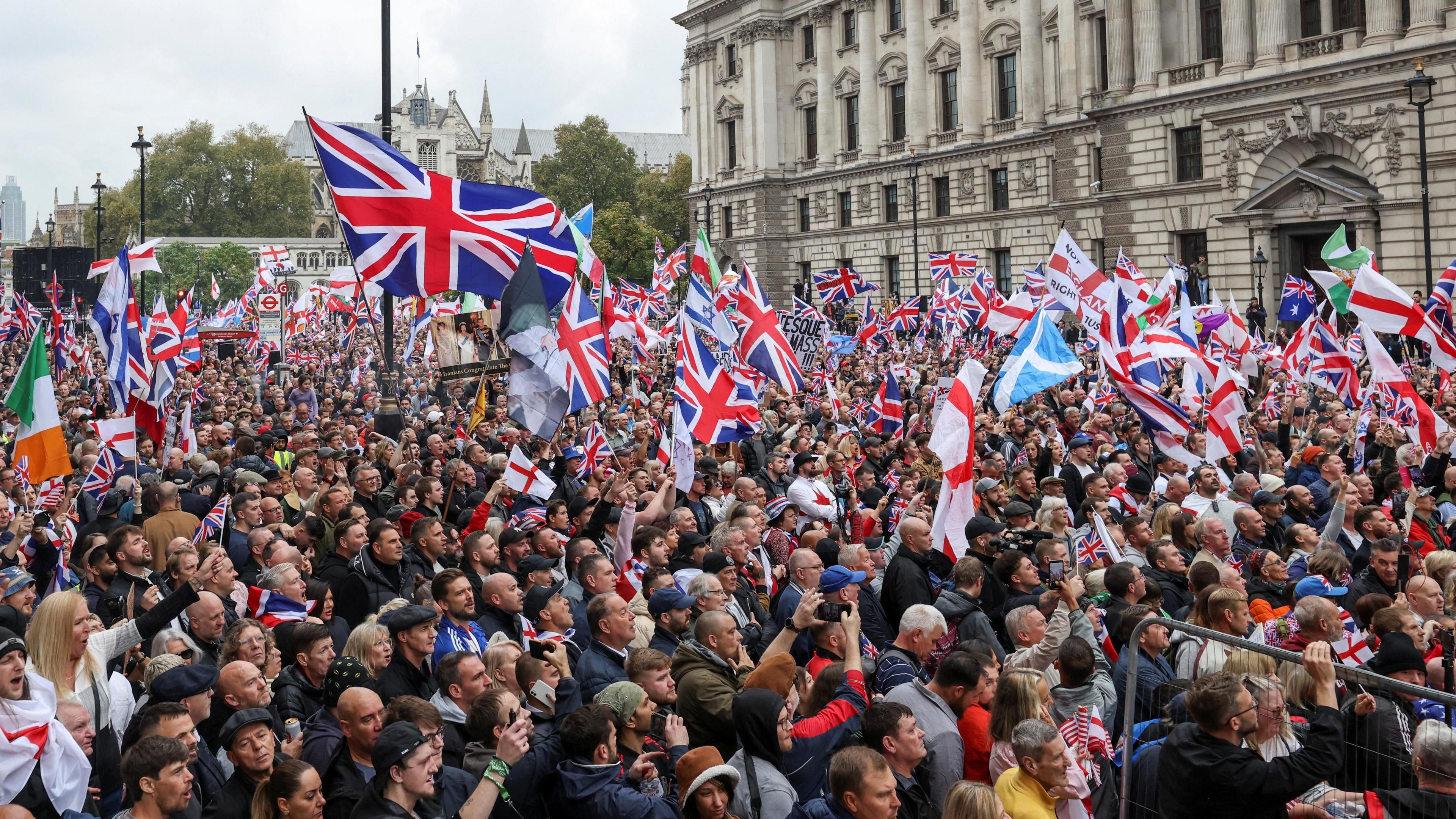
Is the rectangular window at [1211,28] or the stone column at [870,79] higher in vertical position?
the stone column at [870,79]

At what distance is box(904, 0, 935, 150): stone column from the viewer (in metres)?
56.8

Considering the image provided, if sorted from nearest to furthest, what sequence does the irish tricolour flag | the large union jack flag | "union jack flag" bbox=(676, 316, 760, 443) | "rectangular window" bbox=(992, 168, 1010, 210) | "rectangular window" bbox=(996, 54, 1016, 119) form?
the irish tricolour flag → the large union jack flag → "union jack flag" bbox=(676, 316, 760, 443) → "rectangular window" bbox=(996, 54, 1016, 119) → "rectangular window" bbox=(992, 168, 1010, 210)

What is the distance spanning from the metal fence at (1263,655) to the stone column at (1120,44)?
4123 centimetres

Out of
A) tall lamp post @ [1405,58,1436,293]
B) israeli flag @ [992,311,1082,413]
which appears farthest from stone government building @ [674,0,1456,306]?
israeli flag @ [992,311,1082,413]

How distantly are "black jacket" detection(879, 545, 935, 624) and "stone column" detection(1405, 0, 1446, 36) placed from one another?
108 feet

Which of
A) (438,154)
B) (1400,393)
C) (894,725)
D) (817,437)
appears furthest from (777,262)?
(438,154)

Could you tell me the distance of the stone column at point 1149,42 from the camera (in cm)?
4275

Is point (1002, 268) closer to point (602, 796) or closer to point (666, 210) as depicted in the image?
point (666, 210)

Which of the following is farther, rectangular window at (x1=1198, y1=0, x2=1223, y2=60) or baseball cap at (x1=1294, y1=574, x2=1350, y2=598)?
rectangular window at (x1=1198, y1=0, x2=1223, y2=60)

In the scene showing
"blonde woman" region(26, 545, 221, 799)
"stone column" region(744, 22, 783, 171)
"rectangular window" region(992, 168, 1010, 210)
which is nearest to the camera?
"blonde woman" region(26, 545, 221, 799)

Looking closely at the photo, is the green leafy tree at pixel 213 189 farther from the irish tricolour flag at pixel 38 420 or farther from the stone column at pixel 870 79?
the irish tricolour flag at pixel 38 420

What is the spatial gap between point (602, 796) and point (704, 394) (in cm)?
825

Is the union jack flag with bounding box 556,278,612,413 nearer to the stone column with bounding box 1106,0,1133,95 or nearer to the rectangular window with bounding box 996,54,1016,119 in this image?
the stone column with bounding box 1106,0,1133,95

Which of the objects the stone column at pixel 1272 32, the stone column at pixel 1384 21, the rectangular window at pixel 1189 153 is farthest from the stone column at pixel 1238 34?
the stone column at pixel 1384 21
